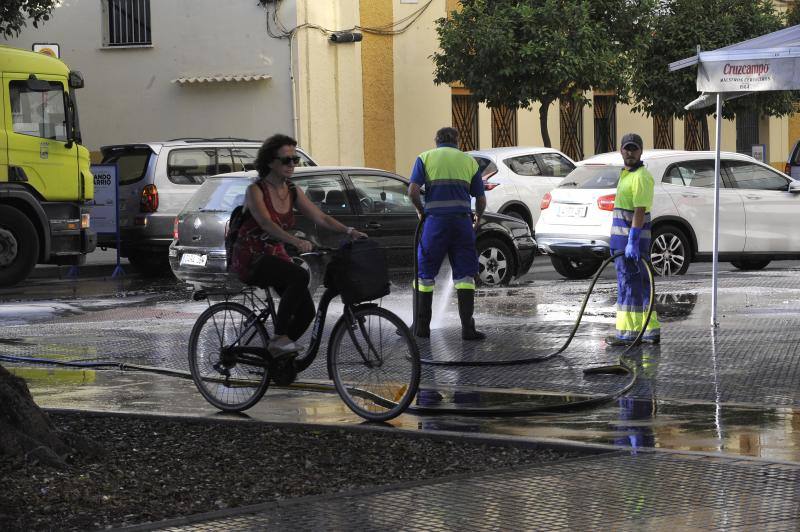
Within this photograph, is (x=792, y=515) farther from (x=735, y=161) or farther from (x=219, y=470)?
(x=735, y=161)

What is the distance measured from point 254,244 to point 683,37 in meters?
25.6

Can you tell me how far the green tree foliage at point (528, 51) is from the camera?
91.7 ft

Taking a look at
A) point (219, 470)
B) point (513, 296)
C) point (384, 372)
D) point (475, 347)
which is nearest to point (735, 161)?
point (513, 296)

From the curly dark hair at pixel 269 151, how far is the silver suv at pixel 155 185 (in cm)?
1156

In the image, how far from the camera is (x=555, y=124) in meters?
33.2

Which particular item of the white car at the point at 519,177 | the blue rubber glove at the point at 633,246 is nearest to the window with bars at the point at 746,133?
the white car at the point at 519,177

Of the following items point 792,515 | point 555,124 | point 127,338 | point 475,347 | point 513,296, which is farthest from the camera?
point 555,124

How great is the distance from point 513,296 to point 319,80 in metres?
13.6

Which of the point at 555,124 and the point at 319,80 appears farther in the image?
the point at 555,124

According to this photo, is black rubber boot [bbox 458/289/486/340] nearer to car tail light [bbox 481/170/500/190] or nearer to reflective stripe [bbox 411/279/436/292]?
reflective stripe [bbox 411/279/436/292]

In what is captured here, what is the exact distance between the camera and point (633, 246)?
1119 cm

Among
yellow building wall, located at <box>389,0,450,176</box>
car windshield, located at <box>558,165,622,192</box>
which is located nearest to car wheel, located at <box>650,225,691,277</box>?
car windshield, located at <box>558,165,622,192</box>

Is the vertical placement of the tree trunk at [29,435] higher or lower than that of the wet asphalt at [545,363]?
higher

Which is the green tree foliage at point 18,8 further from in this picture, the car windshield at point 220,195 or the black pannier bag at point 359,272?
the black pannier bag at point 359,272
